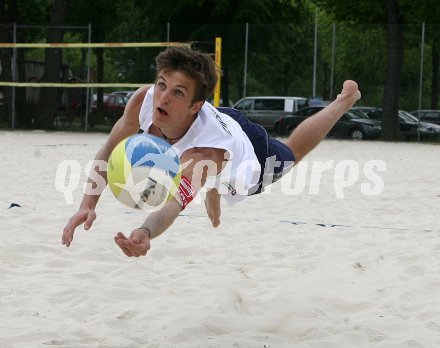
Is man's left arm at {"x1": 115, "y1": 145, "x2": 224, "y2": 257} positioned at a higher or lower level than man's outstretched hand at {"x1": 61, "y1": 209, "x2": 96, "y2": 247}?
higher

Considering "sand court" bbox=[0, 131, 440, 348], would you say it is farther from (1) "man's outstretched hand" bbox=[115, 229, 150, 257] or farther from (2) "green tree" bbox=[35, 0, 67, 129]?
(2) "green tree" bbox=[35, 0, 67, 129]

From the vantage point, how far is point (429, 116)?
16.6 m

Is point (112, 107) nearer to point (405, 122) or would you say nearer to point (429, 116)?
point (405, 122)

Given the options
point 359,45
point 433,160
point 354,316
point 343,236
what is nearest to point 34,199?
point 343,236

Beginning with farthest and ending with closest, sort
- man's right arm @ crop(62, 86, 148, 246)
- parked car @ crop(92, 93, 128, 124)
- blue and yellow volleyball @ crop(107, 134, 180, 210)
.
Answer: parked car @ crop(92, 93, 128, 124), man's right arm @ crop(62, 86, 148, 246), blue and yellow volleyball @ crop(107, 134, 180, 210)

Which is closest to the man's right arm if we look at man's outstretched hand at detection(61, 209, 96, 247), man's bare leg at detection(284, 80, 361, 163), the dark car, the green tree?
man's outstretched hand at detection(61, 209, 96, 247)

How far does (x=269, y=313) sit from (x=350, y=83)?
1.38 m

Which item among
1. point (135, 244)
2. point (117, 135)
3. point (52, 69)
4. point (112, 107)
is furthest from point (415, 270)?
point (112, 107)

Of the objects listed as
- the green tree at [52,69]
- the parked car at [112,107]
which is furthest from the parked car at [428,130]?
the green tree at [52,69]

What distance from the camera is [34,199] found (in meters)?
6.25

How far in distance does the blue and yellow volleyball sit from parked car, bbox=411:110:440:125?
14.5m

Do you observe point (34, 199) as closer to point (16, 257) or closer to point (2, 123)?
point (16, 257)

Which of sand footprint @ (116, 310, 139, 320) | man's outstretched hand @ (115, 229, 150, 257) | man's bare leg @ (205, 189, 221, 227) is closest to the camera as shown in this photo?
man's outstretched hand @ (115, 229, 150, 257)

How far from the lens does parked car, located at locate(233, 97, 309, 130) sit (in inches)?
683
